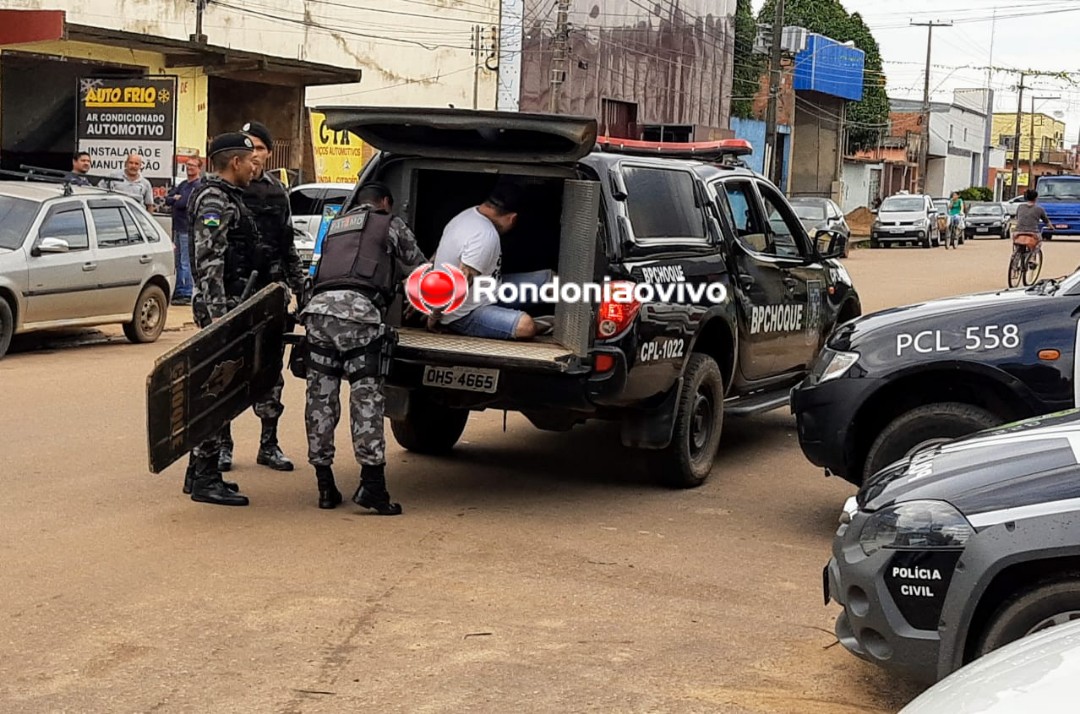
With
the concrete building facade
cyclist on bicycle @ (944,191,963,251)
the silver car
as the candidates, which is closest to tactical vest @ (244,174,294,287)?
the silver car

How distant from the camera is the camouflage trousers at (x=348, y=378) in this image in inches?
291

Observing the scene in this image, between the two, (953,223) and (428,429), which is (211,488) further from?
(953,223)

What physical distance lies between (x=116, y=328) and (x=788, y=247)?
9.47m

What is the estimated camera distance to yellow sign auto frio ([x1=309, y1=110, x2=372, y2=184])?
3008 centimetres

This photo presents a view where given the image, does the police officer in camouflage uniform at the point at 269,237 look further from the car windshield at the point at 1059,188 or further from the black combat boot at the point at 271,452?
the car windshield at the point at 1059,188

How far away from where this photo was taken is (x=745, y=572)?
665cm

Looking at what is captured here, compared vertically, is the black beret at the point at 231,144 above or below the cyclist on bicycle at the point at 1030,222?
above

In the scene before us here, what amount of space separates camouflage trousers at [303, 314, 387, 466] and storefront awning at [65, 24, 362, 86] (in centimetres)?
1564

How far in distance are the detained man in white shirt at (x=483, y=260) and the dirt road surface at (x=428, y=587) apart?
0.95 meters

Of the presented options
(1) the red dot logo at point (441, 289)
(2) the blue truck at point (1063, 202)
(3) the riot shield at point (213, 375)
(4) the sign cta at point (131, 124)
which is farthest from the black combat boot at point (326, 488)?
(2) the blue truck at point (1063, 202)

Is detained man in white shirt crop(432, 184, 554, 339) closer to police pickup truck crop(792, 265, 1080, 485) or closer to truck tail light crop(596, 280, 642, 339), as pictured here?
truck tail light crop(596, 280, 642, 339)

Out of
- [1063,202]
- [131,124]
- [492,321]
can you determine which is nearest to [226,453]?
[492,321]

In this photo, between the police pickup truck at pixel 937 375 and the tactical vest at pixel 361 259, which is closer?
the police pickup truck at pixel 937 375

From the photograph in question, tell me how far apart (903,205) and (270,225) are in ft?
129
